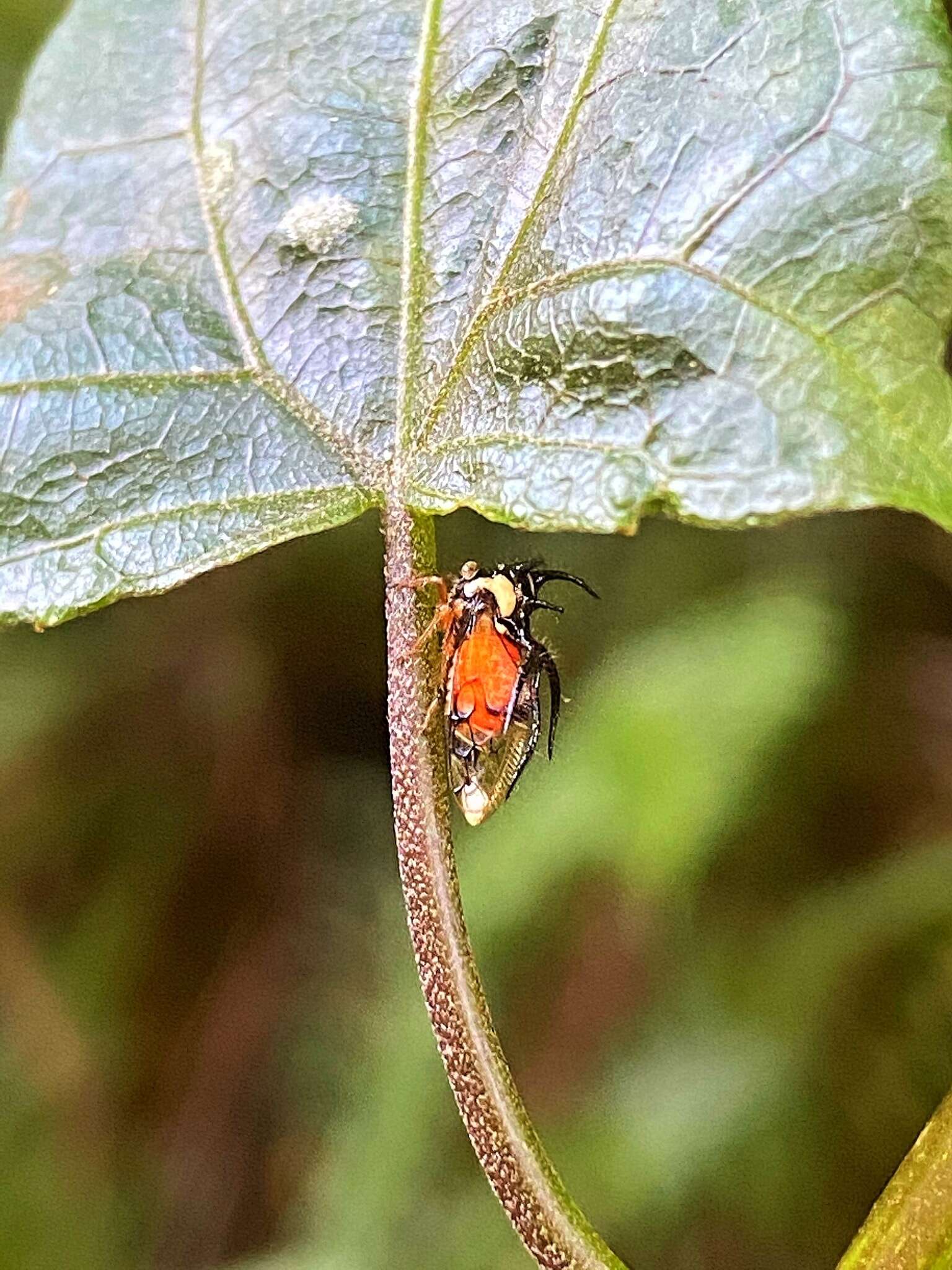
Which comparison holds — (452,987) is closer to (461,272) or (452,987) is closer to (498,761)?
(498,761)

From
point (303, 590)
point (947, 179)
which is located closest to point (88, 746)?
point (303, 590)

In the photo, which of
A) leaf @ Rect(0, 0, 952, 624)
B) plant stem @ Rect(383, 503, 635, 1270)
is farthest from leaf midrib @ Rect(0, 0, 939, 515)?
plant stem @ Rect(383, 503, 635, 1270)

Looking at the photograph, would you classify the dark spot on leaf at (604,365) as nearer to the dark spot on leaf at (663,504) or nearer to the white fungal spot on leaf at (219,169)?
the dark spot on leaf at (663,504)

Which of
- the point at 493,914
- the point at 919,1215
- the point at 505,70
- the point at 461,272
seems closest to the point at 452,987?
the point at 919,1215

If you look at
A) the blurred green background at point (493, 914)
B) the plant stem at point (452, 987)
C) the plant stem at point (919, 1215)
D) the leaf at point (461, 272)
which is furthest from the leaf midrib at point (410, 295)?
the blurred green background at point (493, 914)

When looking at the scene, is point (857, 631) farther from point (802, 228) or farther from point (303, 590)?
Answer: point (802, 228)

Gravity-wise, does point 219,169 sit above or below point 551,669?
above
